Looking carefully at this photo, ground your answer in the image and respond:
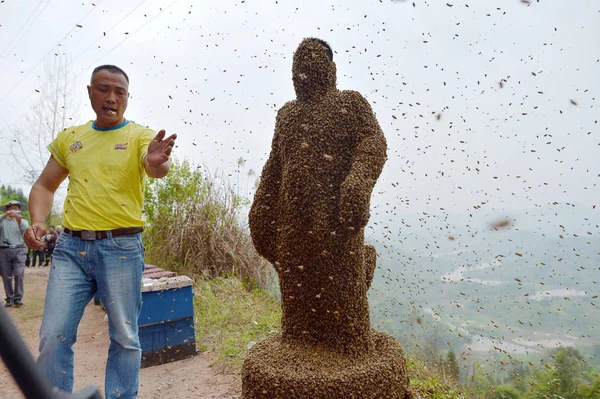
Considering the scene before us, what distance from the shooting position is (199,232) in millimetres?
7746

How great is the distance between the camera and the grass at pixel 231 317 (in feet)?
15.3

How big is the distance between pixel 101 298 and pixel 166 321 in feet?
7.59

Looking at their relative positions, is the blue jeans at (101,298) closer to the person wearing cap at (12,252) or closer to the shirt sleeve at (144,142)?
the shirt sleeve at (144,142)

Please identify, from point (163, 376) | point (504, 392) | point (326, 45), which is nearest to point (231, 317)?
point (163, 376)

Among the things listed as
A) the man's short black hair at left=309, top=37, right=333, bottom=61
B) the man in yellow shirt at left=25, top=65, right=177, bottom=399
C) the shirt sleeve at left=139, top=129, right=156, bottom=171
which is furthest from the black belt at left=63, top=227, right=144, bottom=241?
the man's short black hair at left=309, top=37, right=333, bottom=61

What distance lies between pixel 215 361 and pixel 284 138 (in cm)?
275

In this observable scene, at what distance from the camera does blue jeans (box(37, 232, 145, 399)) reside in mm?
2164

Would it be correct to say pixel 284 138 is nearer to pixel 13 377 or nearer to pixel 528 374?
pixel 13 377

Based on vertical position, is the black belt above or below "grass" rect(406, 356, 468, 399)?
above

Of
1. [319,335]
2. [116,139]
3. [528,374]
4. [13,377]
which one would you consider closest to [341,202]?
[319,335]

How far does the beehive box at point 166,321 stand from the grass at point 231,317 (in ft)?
1.14

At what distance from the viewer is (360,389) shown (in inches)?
88.6

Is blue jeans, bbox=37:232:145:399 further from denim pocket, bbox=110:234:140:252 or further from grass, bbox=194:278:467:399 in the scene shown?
grass, bbox=194:278:467:399

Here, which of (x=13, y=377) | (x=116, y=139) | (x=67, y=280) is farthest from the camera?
(x=116, y=139)
